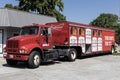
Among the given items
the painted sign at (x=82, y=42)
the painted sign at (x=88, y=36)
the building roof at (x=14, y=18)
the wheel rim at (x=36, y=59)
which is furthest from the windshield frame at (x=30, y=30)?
the painted sign at (x=88, y=36)

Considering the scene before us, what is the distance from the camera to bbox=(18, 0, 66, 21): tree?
1879 inches

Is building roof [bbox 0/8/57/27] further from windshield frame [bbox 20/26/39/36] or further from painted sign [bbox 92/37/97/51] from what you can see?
painted sign [bbox 92/37/97/51]

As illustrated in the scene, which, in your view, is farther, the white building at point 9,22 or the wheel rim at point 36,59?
the white building at point 9,22

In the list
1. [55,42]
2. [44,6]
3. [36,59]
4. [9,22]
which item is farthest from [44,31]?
[44,6]

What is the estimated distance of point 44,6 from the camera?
1884 inches

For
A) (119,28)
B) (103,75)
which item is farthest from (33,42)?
(119,28)

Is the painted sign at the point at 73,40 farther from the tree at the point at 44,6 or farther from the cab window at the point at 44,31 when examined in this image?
the tree at the point at 44,6

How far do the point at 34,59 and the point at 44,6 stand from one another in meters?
30.7

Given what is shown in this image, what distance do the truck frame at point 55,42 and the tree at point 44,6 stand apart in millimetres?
18739

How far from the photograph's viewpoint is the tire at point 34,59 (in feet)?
57.6

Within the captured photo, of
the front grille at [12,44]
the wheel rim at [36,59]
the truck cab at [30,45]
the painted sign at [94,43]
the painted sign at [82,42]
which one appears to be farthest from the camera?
the painted sign at [94,43]

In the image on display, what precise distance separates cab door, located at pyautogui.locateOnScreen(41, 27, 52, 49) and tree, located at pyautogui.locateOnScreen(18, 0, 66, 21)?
27892 mm

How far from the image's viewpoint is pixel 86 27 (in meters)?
25.0

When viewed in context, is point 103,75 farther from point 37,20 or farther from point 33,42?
point 37,20
